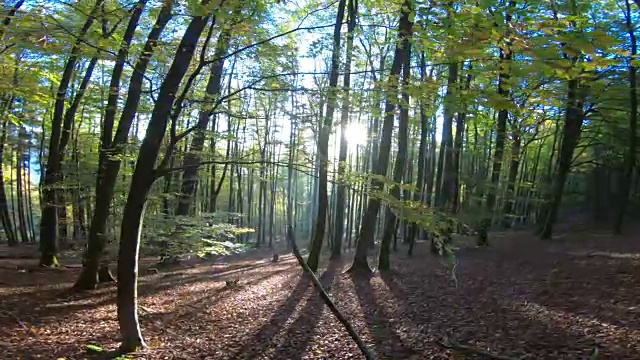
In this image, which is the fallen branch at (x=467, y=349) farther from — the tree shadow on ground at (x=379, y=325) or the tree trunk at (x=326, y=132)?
the tree trunk at (x=326, y=132)

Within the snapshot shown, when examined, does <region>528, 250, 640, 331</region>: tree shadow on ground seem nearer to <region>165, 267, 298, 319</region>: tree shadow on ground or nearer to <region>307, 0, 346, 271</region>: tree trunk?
<region>307, 0, 346, 271</region>: tree trunk

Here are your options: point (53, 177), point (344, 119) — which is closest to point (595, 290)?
point (344, 119)

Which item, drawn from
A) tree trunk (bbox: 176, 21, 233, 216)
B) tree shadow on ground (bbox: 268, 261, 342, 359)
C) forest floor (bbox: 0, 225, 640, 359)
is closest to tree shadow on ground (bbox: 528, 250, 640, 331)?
forest floor (bbox: 0, 225, 640, 359)

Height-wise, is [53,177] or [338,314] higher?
[53,177]

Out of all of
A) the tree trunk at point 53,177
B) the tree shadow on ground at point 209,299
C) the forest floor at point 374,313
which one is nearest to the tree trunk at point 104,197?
the forest floor at point 374,313

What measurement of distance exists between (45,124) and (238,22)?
22826mm

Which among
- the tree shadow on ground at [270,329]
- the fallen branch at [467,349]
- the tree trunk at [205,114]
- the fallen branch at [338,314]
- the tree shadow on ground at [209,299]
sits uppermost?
the tree trunk at [205,114]

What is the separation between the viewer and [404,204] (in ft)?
16.8

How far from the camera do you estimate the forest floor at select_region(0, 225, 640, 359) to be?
6.36 metres

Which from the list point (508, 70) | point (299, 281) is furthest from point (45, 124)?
point (508, 70)

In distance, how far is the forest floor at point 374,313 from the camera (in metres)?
6.36

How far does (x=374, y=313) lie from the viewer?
877 cm

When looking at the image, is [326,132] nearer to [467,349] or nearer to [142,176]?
[142,176]

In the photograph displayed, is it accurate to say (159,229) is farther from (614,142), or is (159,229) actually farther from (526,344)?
(614,142)
